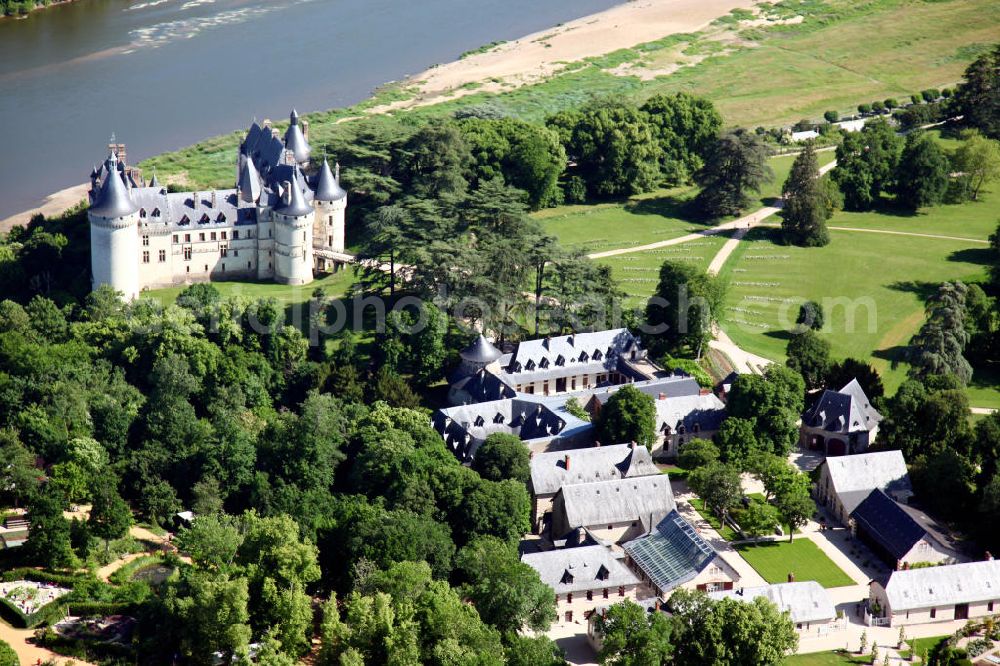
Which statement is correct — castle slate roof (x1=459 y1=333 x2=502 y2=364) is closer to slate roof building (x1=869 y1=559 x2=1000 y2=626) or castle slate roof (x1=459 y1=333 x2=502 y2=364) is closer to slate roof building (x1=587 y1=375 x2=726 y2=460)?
slate roof building (x1=587 y1=375 x2=726 y2=460)

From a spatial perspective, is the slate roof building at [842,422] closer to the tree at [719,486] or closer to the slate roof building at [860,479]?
the slate roof building at [860,479]

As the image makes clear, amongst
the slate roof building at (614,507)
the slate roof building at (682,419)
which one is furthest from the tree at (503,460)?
the slate roof building at (682,419)

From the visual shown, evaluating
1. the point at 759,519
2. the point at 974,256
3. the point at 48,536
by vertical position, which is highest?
the point at 974,256

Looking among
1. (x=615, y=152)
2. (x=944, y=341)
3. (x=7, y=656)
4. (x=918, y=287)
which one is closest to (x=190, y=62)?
(x=615, y=152)

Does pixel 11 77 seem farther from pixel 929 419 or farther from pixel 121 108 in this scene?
pixel 929 419

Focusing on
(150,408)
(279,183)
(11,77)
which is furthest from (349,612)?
(11,77)

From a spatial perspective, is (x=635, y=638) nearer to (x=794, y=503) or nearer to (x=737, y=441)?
(x=794, y=503)

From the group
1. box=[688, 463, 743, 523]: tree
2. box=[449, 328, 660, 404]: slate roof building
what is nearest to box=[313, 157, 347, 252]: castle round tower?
box=[449, 328, 660, 404]: slate roof building
